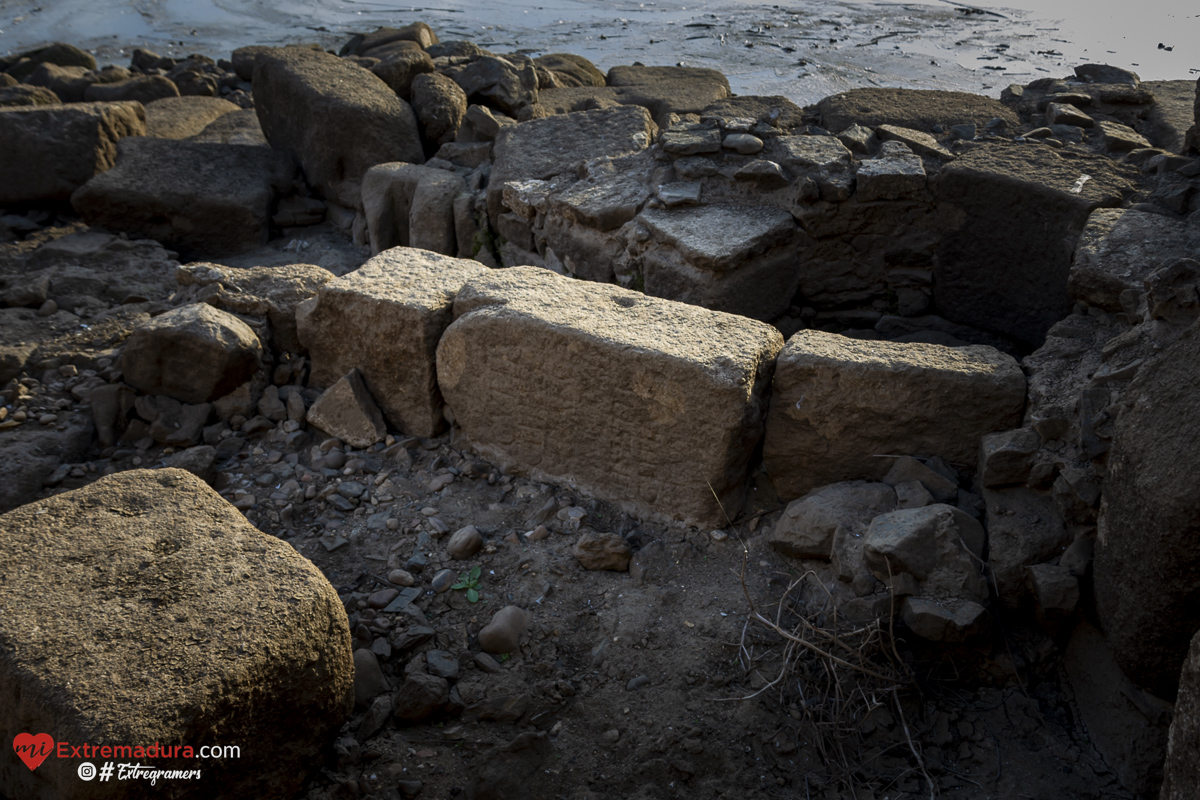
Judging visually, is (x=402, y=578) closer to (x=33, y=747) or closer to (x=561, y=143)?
(x=33, y=747)

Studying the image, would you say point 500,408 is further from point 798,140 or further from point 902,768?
point 798,140

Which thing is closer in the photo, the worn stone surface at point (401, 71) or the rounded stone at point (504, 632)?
the rounded stone at point (504, 632)

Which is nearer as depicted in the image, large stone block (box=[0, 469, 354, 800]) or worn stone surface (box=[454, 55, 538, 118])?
large stone block (box=[0, 469, 354, 800])

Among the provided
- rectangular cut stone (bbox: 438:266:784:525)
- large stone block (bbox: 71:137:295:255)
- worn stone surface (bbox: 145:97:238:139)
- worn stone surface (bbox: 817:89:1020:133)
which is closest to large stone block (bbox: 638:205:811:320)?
rectangular cut stone (bbox: 438:266:784:525)

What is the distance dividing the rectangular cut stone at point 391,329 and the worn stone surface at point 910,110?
6.28 ft

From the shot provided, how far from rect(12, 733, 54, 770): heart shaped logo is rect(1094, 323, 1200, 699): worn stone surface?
205 centimetres

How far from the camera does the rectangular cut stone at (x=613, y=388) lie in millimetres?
2203

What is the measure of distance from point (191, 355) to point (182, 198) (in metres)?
2.14

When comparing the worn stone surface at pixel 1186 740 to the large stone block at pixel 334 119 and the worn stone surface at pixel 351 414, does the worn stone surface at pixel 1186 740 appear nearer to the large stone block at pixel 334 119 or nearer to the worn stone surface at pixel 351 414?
the worn stone surface at pixel 351 414

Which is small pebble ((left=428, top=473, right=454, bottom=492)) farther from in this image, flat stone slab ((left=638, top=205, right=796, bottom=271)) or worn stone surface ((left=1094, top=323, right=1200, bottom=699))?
worn stone surface ((left=1094, top=323, right=1200, bottom=699))

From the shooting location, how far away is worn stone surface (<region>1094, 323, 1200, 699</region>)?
1529 mm

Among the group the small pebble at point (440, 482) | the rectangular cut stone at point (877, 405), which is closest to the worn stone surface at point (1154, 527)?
the rectangular cut stone at point (877, 405)

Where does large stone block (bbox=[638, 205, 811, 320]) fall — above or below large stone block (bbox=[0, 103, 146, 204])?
above

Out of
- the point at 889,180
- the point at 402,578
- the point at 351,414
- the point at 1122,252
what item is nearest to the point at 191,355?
the point at 351,414
